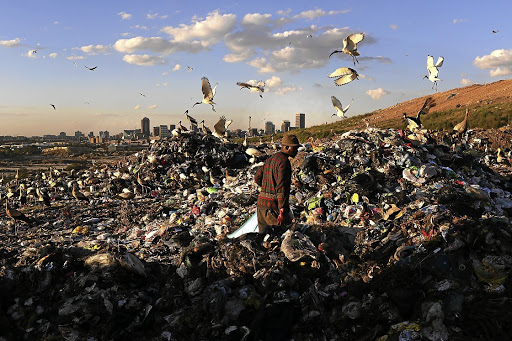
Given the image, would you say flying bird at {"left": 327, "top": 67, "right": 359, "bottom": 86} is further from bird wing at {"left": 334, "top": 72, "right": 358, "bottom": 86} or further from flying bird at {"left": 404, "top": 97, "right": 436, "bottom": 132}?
flying bird at {"left": 404, "top": 97, "right": 436, "bottom": 132}

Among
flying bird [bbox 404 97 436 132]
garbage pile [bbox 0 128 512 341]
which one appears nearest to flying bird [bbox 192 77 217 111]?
garbage pile [bbox 0 128 512 341]

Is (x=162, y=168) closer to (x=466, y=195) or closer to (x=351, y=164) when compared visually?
(x=351, y=164)

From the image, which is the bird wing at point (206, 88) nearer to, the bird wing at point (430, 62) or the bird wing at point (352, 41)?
the bird wing at point (352, 41)

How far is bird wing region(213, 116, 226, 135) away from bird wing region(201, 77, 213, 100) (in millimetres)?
2399

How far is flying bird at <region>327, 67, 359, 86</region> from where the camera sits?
415cm

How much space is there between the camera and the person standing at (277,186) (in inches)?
144

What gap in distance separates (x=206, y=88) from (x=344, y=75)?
2510mm

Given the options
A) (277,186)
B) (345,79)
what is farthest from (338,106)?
(277,186)

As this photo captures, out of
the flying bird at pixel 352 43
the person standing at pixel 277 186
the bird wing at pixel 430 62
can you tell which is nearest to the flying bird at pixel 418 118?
the bird wing at pixel 430 62

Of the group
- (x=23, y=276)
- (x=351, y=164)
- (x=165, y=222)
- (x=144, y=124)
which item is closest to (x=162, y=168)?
(x=165, y=222)

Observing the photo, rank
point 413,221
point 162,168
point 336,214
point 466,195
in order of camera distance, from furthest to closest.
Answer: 1. point 162,168
2. point 336,214
3. point 466,195
4. point 413,221

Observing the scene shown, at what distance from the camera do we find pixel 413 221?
158 inches

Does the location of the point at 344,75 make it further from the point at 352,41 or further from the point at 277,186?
the point at 277,186

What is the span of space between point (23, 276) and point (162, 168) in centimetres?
638
